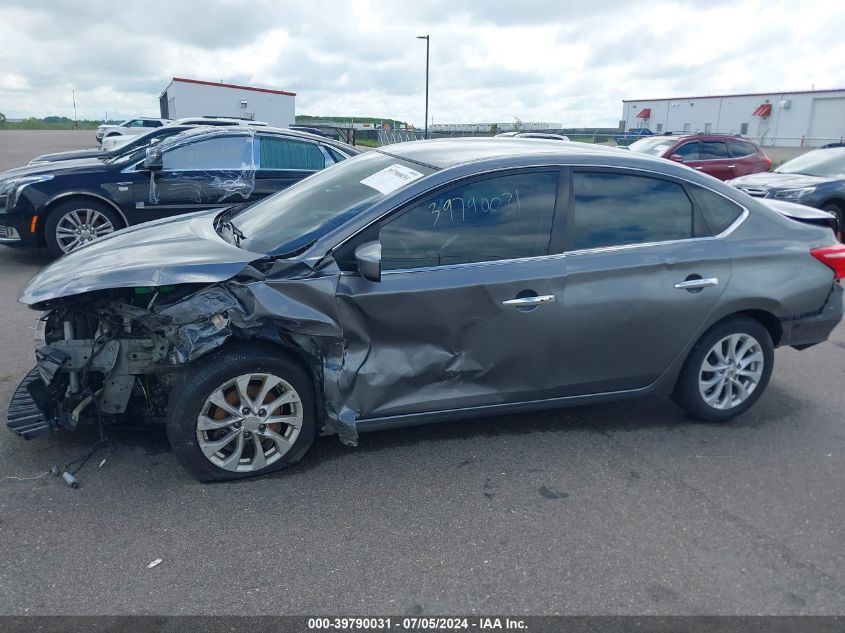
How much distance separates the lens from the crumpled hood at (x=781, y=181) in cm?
1073

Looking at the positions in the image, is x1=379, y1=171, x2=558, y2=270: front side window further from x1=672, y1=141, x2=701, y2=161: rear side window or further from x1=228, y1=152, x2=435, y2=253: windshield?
x1=672, y1=141, x2=701, y2=161: rear side window

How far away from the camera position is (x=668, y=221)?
4.32 m

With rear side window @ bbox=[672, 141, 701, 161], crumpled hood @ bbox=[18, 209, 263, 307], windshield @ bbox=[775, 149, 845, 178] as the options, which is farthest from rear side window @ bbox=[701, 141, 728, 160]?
crumpled hood @ bbox=[18, 209, 263, 307]

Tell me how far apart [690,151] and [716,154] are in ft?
2.26

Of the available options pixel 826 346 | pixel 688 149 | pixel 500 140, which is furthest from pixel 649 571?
pixel 688 149

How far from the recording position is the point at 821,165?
11.4 metres

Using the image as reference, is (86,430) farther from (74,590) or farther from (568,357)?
(568,357)

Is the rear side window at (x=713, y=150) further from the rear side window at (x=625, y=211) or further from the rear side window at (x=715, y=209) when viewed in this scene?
the rear side window at (x=625, y=211)

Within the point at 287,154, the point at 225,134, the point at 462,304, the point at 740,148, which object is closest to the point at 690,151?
the point at 740,148

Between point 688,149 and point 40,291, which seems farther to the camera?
point 688,149

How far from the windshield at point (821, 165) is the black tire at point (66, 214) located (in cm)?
1022

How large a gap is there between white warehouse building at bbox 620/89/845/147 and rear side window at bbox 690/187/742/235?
4359 centimetres

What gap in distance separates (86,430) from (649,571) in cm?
318

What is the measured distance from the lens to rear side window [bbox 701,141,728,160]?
16516 mm
